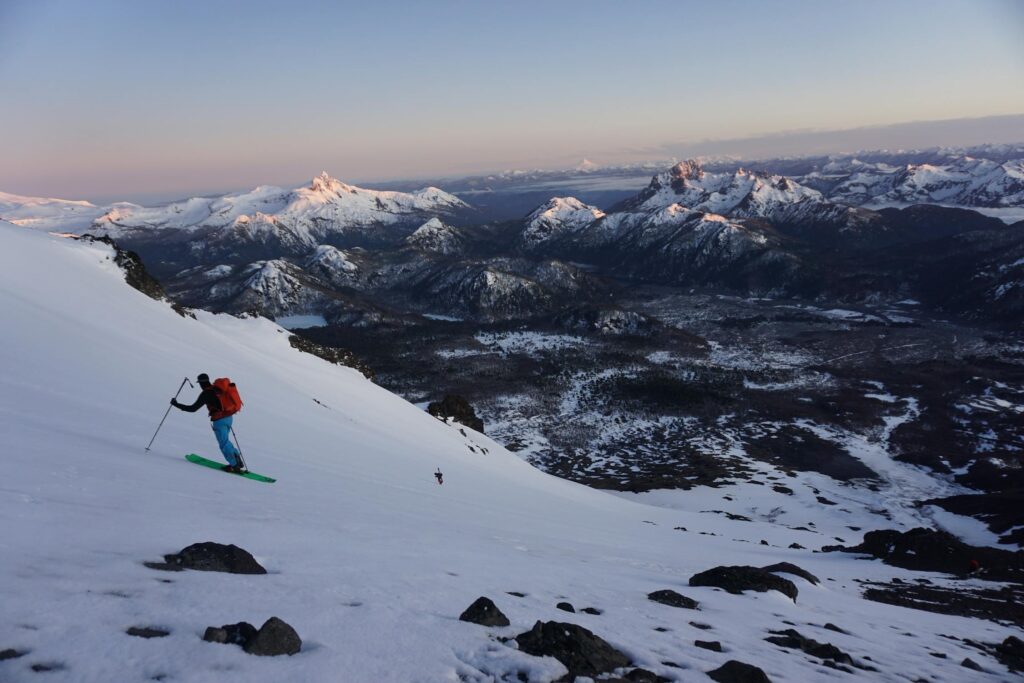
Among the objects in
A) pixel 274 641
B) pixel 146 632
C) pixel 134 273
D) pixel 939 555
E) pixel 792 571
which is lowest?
pixel 939 555

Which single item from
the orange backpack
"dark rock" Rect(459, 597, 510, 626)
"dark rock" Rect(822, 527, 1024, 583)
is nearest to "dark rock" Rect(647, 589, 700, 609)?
"dark rock" Rect(459, 597, 510, 626)

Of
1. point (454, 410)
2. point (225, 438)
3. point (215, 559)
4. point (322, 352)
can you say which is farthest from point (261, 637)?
point (454, 410)

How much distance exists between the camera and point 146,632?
5457 mm

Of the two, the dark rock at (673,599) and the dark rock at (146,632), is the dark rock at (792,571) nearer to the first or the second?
the dark rock at (673,599)

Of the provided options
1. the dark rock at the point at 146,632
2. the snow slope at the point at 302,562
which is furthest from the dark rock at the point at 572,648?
the dark rock at the point at 146,632

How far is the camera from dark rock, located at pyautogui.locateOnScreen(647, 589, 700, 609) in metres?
12.2

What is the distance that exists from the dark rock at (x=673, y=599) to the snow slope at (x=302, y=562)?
1.15 ft

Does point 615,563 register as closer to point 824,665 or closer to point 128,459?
point 824,665

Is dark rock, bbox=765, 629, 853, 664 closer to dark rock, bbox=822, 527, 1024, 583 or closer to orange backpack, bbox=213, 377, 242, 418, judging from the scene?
orange backpack, bbox=213, 377, 242, 418

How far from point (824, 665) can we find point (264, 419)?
75.9 ft

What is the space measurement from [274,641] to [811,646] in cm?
1012

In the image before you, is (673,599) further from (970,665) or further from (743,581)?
(970,665)

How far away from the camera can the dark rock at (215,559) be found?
746 centimetres

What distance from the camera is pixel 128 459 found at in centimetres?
1195
